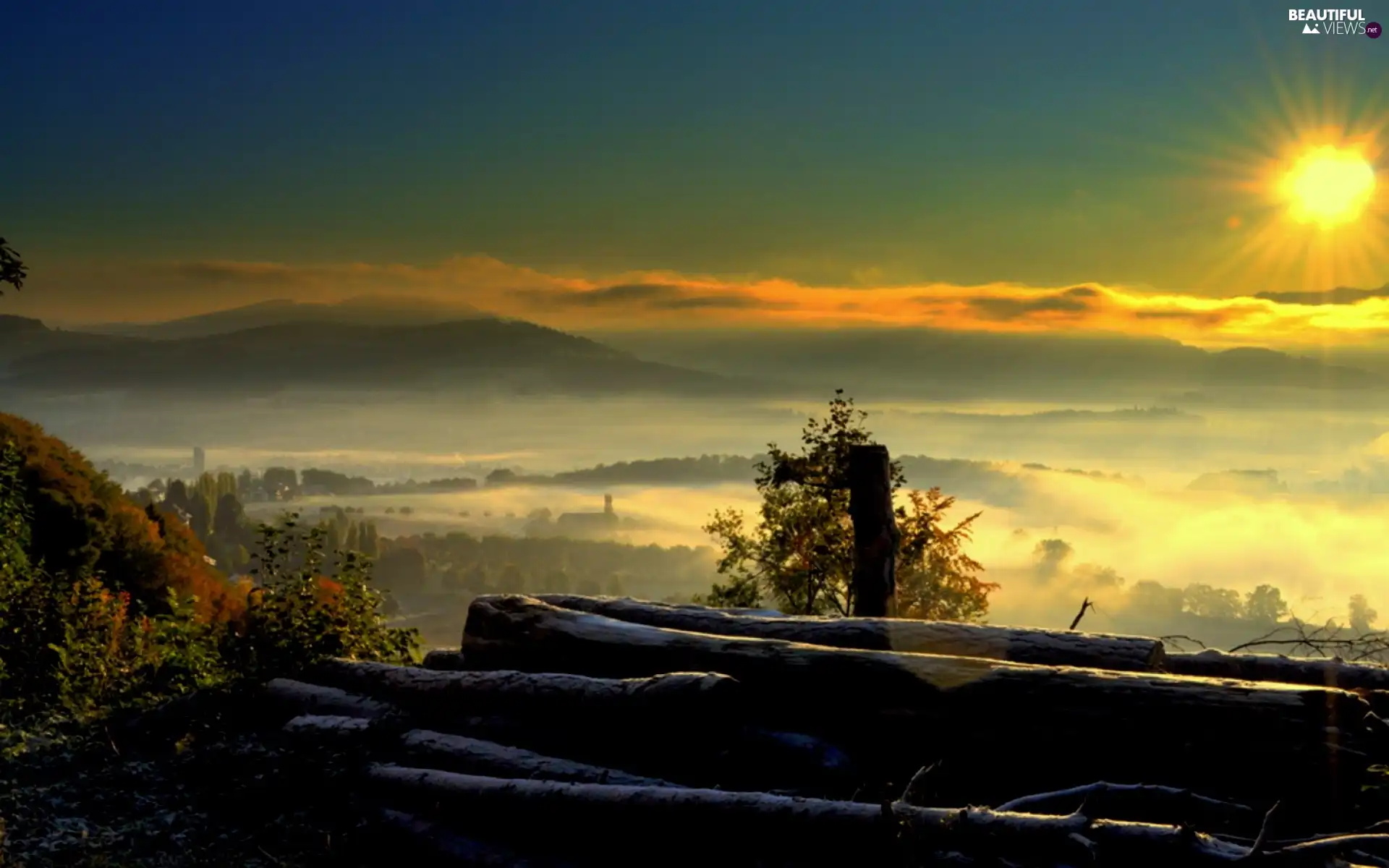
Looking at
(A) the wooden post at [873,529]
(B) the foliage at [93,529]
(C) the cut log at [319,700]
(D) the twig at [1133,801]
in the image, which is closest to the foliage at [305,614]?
(C) the cut log at [319,700]

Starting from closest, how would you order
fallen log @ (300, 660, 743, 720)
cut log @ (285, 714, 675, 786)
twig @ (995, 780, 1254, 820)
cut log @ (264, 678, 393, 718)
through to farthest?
1. twig @ (995, 780, 1254, 820)
2. cut log @ (285, 714, 675, 786)
3. fallen log @ (300, 660, 743, 720)
4. cut log @ (264, 678, 393, 718)

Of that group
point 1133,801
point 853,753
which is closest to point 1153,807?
point 1133,801

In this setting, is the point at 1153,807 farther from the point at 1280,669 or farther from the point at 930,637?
the point at 1280,669

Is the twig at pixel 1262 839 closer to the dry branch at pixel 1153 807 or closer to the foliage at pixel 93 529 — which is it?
the dry branch at pixel 1153 807

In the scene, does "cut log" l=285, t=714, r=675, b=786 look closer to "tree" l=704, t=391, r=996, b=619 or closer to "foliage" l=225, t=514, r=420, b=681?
"foliage" l=225, t=514, r=420, b=681

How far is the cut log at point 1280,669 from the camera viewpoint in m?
10.2

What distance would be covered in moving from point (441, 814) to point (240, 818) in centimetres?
189

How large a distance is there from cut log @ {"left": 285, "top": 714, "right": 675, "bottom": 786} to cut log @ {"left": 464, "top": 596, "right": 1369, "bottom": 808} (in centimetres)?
149

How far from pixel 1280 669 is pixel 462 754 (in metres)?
7.74

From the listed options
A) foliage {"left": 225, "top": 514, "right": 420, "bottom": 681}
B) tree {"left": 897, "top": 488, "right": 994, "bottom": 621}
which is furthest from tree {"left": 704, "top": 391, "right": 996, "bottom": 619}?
foliage {"left": 225, "top": 514, "right": 420, "bottom": 681}

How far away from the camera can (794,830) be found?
7.11 metres

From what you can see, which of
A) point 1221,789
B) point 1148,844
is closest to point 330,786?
point 1148,844

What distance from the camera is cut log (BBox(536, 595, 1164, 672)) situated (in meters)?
9.52

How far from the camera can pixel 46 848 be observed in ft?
27.8
